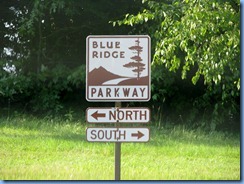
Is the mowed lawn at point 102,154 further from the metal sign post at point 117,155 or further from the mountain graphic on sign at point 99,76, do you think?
the mountain graphic on sign at point 99,76

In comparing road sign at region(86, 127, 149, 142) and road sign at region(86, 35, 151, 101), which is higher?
road sign at region(86, 35, 151, 101)

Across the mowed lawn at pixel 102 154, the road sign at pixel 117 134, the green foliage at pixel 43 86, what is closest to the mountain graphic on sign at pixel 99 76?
the road sign at pixel 117 134

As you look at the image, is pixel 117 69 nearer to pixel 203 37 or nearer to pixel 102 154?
pixel 203 37

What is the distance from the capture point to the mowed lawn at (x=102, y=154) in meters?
4.32

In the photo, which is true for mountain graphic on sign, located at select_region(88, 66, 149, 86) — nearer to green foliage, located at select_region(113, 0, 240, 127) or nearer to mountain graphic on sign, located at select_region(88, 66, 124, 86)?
mountain graphic on sign, located at select_region(88, 66, 124, 86)

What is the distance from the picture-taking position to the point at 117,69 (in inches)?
142

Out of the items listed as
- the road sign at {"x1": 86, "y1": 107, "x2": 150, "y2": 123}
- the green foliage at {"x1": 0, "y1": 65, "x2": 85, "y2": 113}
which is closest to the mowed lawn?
the green foliage at {"x1": 0, "y1": 65, "x2": 85, "y2": 113}

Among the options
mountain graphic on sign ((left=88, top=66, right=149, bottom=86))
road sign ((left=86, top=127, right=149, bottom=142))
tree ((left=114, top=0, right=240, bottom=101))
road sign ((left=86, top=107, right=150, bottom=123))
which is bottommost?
road sign ((left=86, top=127, right=149, bottom=142))

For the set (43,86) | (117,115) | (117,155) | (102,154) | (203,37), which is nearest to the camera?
(117,115)

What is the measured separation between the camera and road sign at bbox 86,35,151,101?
359 centimetres

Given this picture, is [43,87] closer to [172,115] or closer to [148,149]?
[172,115]

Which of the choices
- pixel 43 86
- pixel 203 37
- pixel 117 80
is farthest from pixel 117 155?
pixel 43 86

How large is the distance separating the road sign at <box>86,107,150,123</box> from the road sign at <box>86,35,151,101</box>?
8 centimetres

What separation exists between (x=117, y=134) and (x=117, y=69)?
1.49ft
